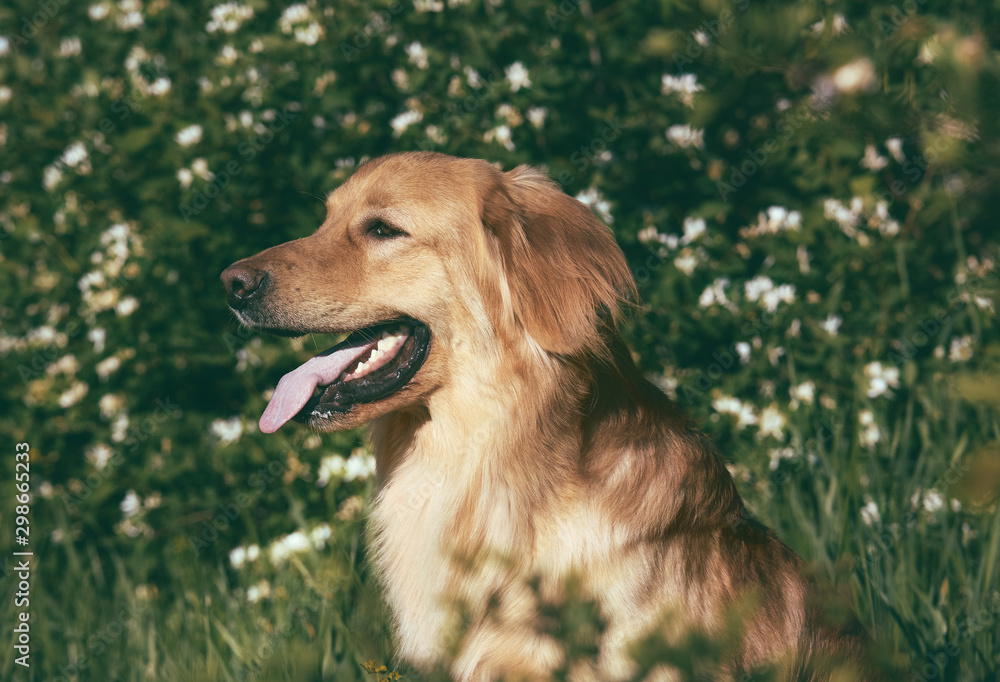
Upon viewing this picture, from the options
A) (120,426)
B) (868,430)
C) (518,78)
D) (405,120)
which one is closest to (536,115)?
(518,78)

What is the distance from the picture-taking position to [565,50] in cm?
349

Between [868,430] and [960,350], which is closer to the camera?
[868,430]

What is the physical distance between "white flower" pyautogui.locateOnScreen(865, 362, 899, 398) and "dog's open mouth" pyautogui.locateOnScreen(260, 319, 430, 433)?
7.12 ft

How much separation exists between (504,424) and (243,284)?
0.84 meters

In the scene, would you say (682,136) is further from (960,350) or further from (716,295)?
(960,350)

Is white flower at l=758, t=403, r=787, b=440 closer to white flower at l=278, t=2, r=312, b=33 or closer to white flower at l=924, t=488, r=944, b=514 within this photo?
white flower at l=924, t=488, r=944, b=514

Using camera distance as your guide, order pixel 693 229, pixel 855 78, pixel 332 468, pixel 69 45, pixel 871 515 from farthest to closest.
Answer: pixel 69 45, pixel 693 229, pixel 332 468, pixel 871 515, pixel 855 78

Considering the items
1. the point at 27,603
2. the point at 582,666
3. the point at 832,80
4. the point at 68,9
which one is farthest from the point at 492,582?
the point at 68,9

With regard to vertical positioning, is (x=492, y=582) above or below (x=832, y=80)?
below

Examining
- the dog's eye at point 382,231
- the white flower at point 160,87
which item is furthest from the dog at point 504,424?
the white flower at point 160,87

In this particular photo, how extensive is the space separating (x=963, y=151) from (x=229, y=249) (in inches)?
126

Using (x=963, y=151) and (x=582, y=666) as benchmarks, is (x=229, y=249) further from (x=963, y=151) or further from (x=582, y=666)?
(x=963, y=151)

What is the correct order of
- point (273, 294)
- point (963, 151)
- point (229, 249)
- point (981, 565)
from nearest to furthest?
point (963, 151)
point (273, 294)
point (981, 565)
point (229, 249)

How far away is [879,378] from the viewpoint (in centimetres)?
342
